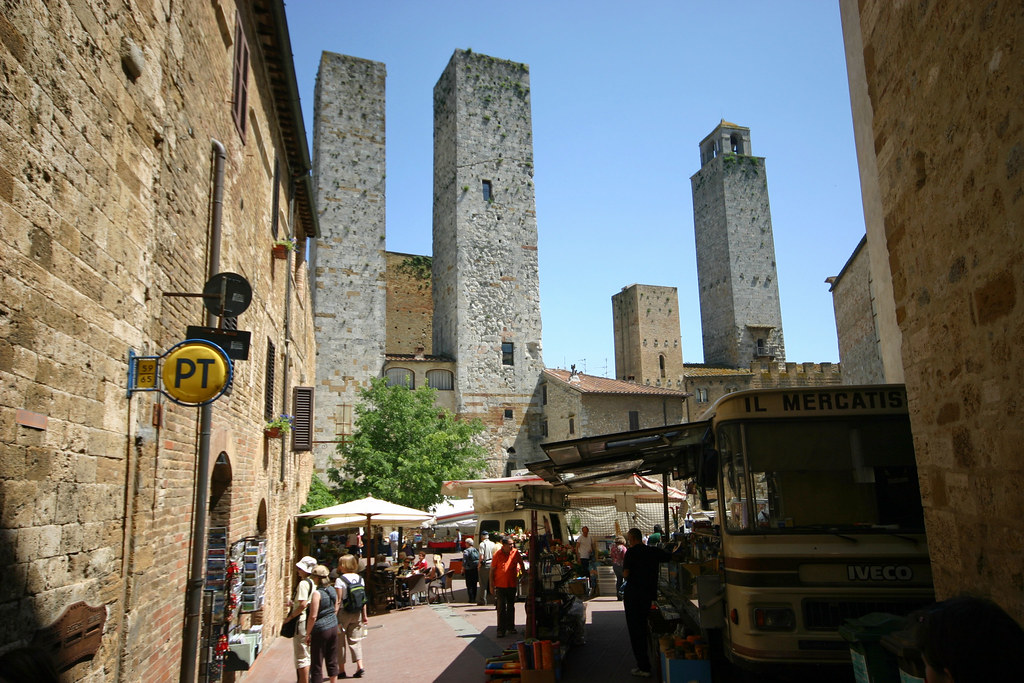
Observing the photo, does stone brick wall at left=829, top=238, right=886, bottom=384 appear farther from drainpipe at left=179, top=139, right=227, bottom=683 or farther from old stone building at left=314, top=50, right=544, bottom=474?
old stone building at left=314, top=50, right=544, bottom=474

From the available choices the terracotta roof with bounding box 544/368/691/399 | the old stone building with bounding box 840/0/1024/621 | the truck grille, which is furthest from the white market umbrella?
the terracotta roof with bounding box 544/368/691/399

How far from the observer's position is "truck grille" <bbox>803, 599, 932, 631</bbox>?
18.0 feet

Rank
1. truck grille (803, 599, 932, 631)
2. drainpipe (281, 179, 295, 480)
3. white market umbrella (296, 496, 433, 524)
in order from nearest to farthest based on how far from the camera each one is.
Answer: truck grille (803, 599, 932, 631)
drainpipe (281, 179, 295, 480)
white market umbrella (296, 496, 433, 524)

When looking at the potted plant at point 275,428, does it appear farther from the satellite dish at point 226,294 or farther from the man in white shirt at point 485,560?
the man in white shirt at point 485,560

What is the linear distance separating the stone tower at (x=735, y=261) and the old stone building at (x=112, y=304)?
137 feet

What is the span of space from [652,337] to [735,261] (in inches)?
286

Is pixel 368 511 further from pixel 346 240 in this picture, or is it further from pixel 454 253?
pixel 454 253

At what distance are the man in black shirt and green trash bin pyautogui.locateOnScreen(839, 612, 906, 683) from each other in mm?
4098

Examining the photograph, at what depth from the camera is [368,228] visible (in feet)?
94.1

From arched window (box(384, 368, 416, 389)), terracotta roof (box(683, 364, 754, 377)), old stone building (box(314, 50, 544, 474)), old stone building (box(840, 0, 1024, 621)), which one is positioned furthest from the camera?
terracotta roof (box(683, 364, 754, 377))

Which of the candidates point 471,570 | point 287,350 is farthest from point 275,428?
point 471,570

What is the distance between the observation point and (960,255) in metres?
3.63

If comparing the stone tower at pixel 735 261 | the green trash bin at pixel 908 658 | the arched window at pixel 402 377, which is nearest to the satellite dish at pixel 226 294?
the green trash bin at pixel 908 658

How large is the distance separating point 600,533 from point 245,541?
17.4 m
